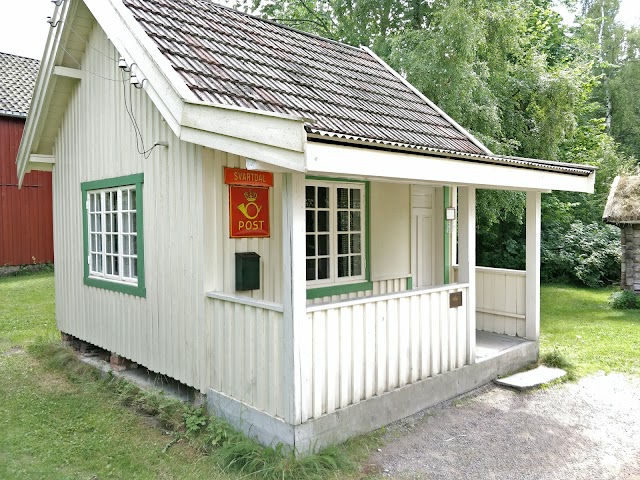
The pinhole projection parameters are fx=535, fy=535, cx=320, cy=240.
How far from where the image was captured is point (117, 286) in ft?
22.0

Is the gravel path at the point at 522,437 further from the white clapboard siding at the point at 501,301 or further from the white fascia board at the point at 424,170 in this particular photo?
the white fascia board at the point at 424,170

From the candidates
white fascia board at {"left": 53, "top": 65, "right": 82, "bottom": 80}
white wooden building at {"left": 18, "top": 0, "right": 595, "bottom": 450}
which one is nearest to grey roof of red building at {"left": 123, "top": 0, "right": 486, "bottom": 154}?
white wooden building at {"left": 18, "top": 0, "right": 595, "bottom": 450}

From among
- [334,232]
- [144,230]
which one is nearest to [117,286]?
[144,230]

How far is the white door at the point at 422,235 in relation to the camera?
25.1 ft

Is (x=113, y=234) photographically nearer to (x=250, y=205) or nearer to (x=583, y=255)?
(x=250, y=205)

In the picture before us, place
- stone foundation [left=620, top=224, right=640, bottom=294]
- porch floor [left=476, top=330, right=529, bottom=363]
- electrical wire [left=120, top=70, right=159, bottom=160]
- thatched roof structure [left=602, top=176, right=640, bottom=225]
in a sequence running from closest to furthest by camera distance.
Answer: electrical wire [left=120, top=70, right=159, bottom=160] < porch floor [left=476, top=330, right=529, bottom=363] < thatched roof structure [left=602, top=176, right=640, bottom=225] < stone foundation [left=620, top=224, right=640, bottom=294]

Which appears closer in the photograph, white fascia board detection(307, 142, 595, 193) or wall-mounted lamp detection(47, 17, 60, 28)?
white fascia board detection(307, 142, 595, 193)

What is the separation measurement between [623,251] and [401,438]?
1166cm

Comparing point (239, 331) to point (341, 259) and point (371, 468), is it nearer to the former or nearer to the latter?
point (371, 468)

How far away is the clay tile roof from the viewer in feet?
58.5

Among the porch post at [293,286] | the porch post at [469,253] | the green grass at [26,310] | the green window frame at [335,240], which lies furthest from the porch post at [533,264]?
the green grass at [26,310]

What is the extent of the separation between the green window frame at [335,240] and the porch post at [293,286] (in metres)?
2.00

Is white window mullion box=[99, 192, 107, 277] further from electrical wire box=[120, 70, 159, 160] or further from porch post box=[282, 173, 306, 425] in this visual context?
porch post box=[282, 173, 306, 425]

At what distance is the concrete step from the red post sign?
3.47 meters
